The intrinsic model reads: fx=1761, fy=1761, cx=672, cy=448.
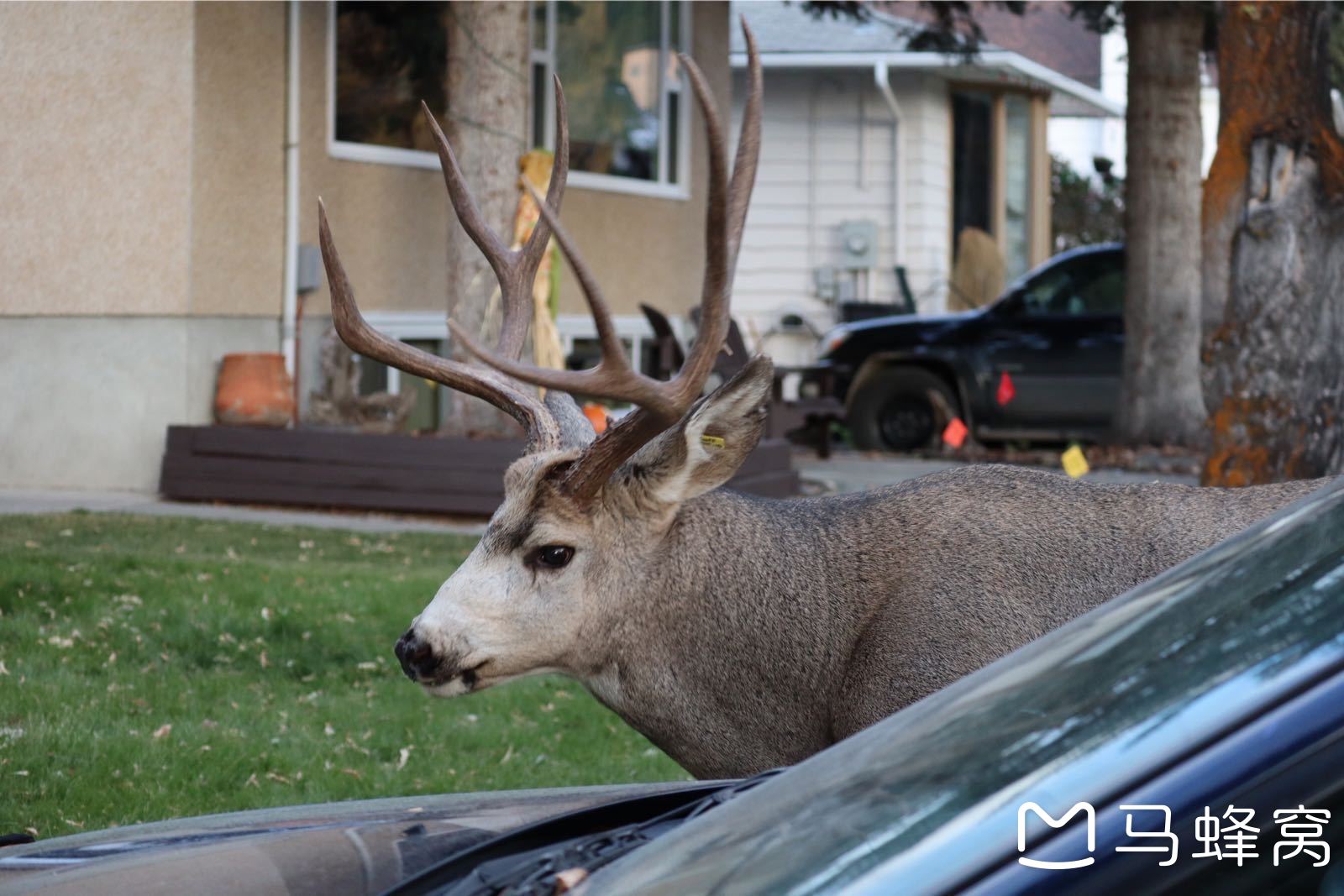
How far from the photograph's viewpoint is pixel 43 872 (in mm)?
2500

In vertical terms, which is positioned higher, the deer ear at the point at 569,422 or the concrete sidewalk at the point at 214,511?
the deer ear at the point at 569,422

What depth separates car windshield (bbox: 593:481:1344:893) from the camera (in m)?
1.48

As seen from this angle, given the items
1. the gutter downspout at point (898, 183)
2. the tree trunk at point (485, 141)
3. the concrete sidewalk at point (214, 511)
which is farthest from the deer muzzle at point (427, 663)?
the gutter downspout at point (898, 183)

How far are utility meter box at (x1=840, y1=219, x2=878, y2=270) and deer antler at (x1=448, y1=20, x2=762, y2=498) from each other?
68.3 feet

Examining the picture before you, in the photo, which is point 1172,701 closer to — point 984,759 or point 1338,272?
point 984,759

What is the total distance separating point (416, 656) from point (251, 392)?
28.3ft

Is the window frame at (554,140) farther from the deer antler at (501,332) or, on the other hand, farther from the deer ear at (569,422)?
the deer ear at (569,422)

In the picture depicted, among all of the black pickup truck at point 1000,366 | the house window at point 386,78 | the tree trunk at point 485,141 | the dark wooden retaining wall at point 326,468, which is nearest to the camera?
the dark wooden retaining wall at point 326,468

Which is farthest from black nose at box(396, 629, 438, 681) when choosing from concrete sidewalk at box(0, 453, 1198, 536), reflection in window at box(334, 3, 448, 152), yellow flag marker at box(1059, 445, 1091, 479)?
reflection in window at box(334, 3, 448, 152)

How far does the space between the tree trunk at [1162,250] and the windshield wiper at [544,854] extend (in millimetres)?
15008

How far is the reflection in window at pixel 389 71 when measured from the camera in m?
13.7

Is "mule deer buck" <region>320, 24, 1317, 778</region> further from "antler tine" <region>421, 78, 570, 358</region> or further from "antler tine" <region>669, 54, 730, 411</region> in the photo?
"antler tine" <region>421, 78, 570, 358</region>

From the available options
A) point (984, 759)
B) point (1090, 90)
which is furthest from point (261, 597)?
point (1090, 90)

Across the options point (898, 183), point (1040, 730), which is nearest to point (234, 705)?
point (1040, 730)
